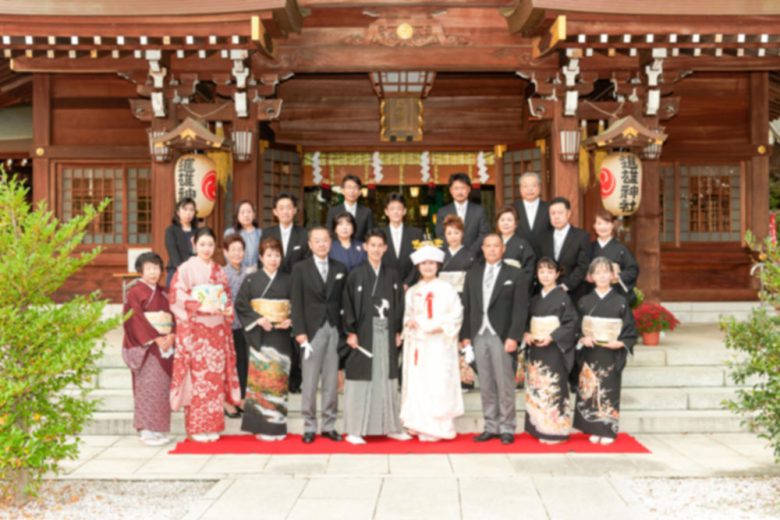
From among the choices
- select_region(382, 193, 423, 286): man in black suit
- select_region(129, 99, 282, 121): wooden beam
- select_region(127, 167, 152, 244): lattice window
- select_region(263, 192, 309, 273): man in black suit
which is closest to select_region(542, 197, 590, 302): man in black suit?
select_region(382, 193, 423, 286): man in black suit

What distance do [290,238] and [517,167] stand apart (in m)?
5.39

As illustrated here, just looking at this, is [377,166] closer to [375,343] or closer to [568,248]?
[568,248]

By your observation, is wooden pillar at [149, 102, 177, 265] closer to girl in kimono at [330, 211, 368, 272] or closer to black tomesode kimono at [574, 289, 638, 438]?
girl in kimono at [330, 211, 368, 272]

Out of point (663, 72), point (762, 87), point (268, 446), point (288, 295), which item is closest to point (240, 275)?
point (288, 295)

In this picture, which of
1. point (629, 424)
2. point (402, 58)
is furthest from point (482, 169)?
point (629, 424)

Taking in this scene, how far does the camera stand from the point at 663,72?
9086 millimetres

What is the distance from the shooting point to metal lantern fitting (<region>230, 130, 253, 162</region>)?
894cm

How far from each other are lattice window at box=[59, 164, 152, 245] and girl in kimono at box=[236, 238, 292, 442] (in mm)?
5001

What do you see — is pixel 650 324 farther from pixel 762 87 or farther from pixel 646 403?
pixel 762 87

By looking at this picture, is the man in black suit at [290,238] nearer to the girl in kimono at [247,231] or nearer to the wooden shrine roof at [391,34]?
the girl in kimono at [247,231]

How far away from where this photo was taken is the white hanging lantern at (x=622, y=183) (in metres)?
8.45

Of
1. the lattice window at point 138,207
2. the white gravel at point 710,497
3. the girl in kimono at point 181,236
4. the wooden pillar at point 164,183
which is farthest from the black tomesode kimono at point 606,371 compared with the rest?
the lattice window at point 138,207

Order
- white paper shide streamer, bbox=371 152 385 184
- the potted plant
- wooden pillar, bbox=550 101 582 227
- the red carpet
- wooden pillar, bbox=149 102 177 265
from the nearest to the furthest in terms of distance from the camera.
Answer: the red carpet → the potted plant → wooden pillar, bbox=149 102 177 265 → wooden pillar, bbox=550 101 582 227 → white paper shide streamer, bbox=371 152 385 184

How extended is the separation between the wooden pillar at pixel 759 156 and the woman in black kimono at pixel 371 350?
713cm
